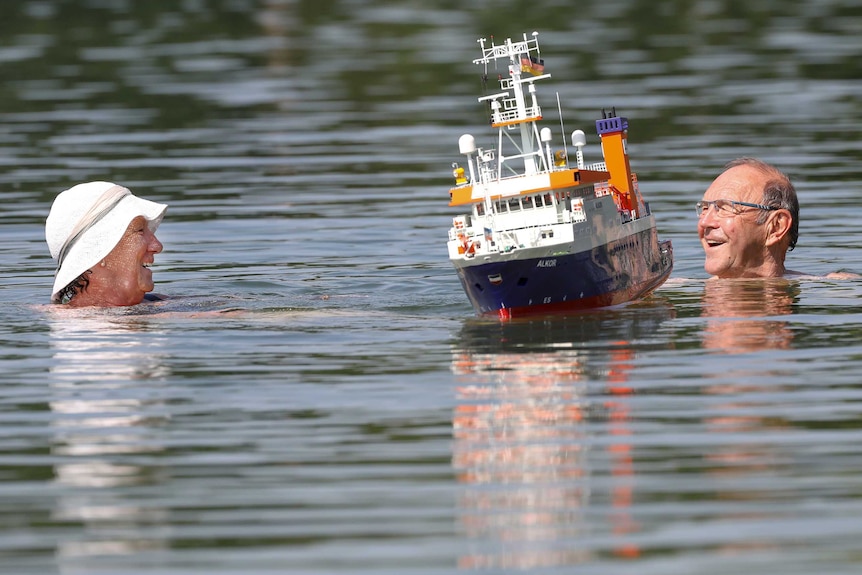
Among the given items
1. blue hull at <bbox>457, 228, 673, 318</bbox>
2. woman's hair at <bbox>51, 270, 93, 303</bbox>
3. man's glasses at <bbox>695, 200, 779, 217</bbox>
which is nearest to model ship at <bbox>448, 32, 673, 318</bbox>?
blue hull at <bbox>457, 228, 673, 318</bbox>

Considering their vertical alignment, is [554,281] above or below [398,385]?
above

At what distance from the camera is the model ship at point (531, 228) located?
1307 cm

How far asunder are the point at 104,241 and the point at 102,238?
43 millimetres

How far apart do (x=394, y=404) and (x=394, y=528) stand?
2708mm

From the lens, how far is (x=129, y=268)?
14.6 meters

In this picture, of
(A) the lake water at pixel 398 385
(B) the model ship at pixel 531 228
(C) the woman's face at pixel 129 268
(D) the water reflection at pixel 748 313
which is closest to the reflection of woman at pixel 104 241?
(C) the woman's face at pixel 129 268

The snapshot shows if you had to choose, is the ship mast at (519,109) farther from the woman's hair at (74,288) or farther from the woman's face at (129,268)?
the woman's hair at (74,288)

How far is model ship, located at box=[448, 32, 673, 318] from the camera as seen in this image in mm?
13070

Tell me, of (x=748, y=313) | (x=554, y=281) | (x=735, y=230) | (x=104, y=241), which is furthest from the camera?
(x=735, y=230)

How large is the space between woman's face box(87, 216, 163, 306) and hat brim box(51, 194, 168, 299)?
87 mm

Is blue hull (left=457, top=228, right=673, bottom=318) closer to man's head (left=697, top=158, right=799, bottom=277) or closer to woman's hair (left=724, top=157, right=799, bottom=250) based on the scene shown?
man's head (left=697, top=158, right=799, bottom=277)

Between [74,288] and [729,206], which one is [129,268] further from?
[729,206]

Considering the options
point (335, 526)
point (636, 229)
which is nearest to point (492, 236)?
point (636, 229)

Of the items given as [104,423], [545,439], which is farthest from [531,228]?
[104,423]
